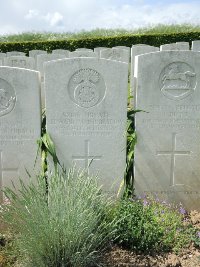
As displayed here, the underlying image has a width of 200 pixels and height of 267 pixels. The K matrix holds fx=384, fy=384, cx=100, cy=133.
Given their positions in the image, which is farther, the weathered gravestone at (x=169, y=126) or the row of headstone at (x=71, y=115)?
the weathered gravestone at (x=169, y=126)

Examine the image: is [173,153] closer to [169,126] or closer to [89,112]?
[169,126]

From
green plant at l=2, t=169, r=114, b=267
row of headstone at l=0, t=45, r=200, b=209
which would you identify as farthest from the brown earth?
row of headstone at l=0, t=45, r=200, b=209

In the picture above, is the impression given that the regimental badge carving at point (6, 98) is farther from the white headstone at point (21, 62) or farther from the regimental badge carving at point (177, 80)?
the white headstone at point (21, 62)

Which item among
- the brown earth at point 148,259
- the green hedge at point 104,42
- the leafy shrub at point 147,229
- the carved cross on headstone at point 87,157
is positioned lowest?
the brown earth at point 148,259

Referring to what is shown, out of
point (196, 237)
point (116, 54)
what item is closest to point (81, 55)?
point (116, 54)

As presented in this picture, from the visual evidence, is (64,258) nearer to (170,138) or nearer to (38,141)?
(38,141)

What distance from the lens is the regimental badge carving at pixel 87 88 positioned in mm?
3762

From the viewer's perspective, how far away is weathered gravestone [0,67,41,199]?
12.4 feet

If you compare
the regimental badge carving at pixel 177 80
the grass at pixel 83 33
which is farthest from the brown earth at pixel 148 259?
the grass at pixel 83 33

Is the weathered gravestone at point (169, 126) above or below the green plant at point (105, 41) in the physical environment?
below

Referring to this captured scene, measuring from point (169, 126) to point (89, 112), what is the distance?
867 mm

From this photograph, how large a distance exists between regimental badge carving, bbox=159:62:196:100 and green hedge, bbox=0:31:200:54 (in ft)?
39.0

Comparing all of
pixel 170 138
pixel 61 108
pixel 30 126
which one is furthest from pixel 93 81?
pixel 170 138

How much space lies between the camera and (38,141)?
3887 millimetres
